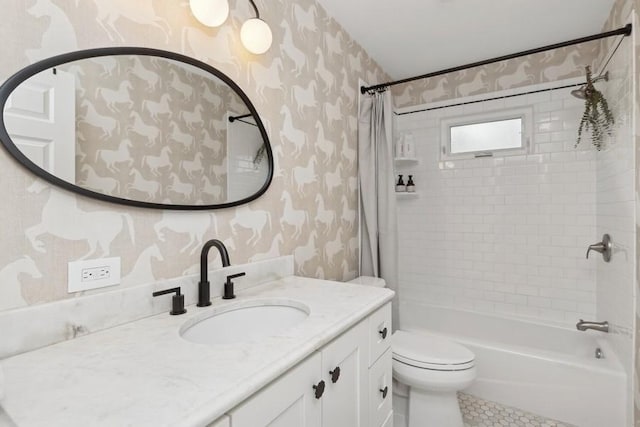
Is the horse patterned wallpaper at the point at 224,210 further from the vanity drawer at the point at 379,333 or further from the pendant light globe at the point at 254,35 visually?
the vanity drawer at the point at 379,333

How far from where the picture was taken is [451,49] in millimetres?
2598

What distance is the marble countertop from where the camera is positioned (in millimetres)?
542

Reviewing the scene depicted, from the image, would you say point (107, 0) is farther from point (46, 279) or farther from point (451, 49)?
point (451, 49)

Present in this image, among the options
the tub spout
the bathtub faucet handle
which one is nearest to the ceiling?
the bathtub faucet handle

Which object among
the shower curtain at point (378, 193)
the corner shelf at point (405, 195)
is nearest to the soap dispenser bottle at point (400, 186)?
the corner shelf at point (405, 195)

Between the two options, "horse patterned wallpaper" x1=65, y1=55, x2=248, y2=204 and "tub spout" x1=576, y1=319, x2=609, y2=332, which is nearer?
"horse patterned wallpaper" x1=65, y1=55, x2=248, y2=204

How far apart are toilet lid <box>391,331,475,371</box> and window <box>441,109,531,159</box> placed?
1.67 metres

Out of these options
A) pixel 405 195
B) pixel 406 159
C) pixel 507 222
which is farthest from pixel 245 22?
pixel 507 222

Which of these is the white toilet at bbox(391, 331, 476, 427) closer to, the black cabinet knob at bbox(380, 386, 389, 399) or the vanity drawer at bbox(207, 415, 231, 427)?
the black cabinet knob at bbox(380, 386, 389, 399)

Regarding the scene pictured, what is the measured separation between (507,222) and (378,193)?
3.92 feet

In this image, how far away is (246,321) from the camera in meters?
1.24

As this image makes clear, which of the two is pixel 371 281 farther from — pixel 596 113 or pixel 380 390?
pixel 596 113

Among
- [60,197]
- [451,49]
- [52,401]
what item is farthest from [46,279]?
[451,49]

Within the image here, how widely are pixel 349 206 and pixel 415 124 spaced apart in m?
1.28
